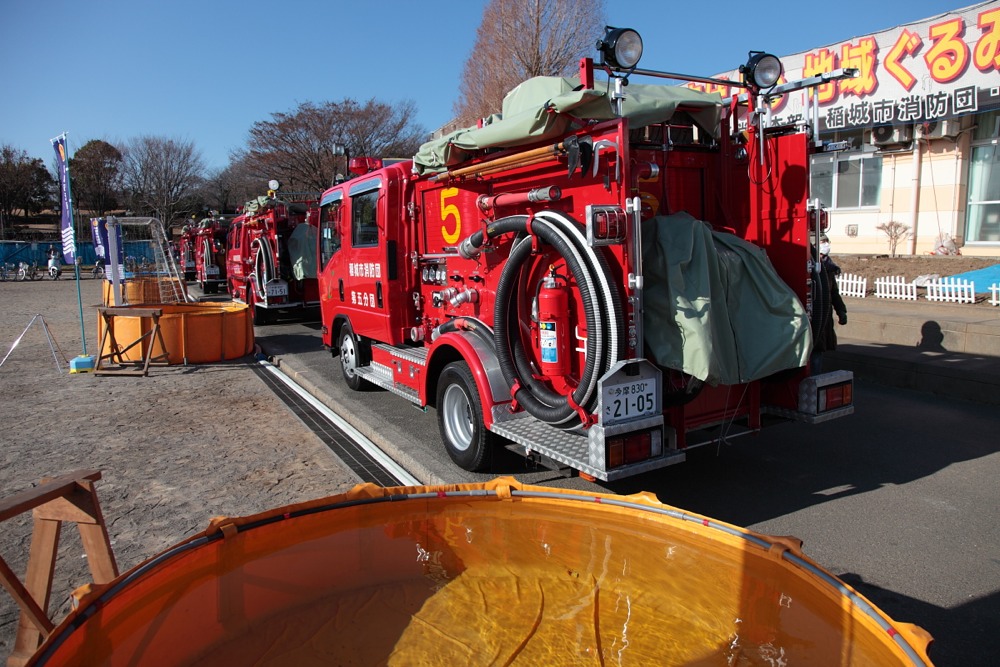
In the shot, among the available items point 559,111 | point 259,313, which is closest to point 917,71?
point 559,111

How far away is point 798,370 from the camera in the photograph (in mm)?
5133

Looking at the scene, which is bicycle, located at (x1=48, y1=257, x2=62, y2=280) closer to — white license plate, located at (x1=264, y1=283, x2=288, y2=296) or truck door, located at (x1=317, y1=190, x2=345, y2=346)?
white license plate, located at (x1=264, y1=283, x2=288, y2=296)

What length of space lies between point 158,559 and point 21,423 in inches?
271

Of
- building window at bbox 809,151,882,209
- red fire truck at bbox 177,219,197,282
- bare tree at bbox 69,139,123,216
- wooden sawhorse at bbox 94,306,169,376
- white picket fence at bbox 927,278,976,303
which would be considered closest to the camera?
wooden sawhorse at bbox 94,306,169,376

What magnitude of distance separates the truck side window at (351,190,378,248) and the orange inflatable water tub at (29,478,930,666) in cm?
562

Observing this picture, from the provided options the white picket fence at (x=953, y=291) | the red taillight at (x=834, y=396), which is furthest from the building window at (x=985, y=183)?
the red taillight at (x=834, y=396)

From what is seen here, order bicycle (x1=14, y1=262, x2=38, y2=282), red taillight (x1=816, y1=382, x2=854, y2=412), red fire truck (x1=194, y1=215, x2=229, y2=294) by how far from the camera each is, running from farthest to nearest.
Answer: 1. bicycle (x1=14, y1=262, x2=38, y2=282)
2. red fire truck (x1=194, y1=215, x2=229, y2=294)
3. red taillight (x1=816, y1=382, x2=854, y2=412)

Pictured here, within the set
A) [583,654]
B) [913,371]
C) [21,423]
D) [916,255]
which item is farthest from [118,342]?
[916,255]

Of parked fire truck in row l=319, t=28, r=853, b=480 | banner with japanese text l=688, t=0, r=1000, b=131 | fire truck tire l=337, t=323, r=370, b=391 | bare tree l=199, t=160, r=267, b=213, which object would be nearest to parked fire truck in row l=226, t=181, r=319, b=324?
fire truck tire l=337, t=323, r=370, b=391

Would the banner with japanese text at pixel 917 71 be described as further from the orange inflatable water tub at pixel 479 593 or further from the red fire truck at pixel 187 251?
the red fire truck at pixel 187 251

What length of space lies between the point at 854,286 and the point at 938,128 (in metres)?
6.20

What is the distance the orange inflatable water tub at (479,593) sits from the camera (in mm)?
1867

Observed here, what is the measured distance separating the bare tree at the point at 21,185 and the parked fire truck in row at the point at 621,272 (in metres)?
56.1

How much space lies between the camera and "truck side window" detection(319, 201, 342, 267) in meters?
9.02
